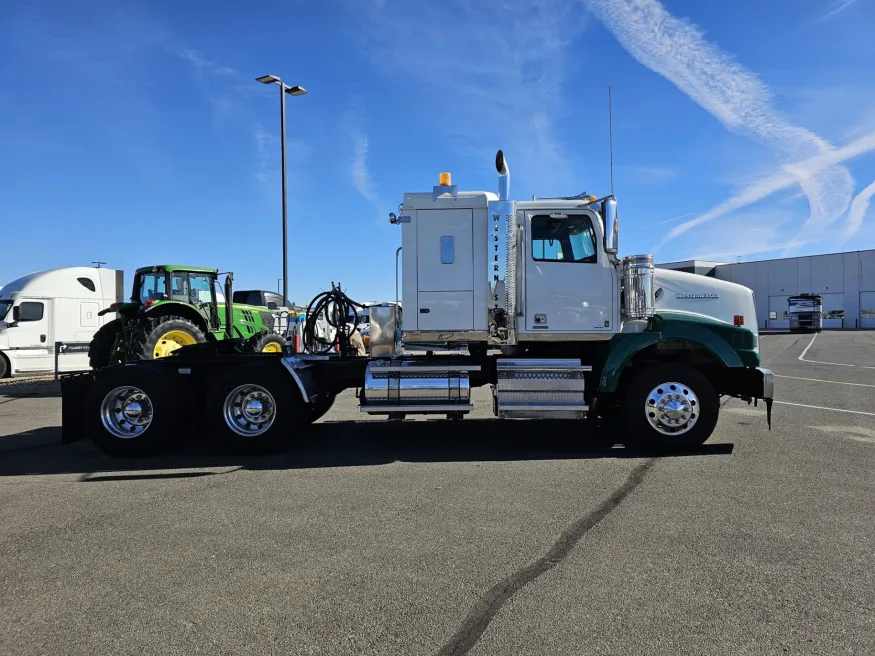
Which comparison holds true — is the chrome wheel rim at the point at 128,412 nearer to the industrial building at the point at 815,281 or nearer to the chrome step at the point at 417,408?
the chrome step at the point at 417,408

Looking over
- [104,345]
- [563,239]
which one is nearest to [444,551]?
[563,239]

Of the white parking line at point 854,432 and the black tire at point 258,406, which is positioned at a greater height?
the black tire at point 258,406

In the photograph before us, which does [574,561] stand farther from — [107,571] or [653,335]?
[653,335]

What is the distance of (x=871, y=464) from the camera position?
634 cm

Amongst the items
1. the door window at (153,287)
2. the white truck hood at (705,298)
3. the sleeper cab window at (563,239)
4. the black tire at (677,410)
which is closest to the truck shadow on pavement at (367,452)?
the black tire at (677,410)

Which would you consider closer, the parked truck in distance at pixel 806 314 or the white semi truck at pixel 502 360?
the white semi truck at pixel 502 360

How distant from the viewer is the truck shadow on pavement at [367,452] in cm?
671

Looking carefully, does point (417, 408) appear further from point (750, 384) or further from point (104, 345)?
point (104, 345)

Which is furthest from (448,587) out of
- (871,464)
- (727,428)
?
(727,428)

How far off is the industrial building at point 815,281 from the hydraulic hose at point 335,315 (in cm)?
5718

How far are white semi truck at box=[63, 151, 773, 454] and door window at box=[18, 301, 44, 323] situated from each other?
1151cm

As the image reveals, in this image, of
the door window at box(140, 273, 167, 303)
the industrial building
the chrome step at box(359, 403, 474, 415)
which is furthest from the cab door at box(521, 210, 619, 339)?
the industrial building

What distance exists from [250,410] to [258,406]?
11 cm

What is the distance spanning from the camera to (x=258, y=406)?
7.23 meters
